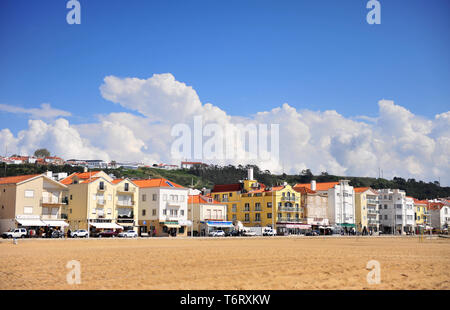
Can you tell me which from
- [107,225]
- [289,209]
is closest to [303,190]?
[289,209]

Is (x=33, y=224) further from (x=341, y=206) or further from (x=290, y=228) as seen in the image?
(x=341, y=206)

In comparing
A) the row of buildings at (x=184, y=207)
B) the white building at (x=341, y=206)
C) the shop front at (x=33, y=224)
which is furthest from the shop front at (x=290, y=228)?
the shop front at (x=33, y=224)

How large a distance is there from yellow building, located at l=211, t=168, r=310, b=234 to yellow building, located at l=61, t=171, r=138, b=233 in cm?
2709

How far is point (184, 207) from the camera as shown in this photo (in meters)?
89.3

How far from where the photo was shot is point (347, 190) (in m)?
113

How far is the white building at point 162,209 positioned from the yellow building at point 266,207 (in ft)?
57.3

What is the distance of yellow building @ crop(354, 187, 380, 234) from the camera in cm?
11581

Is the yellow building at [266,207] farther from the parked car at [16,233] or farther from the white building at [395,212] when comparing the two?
the parked car at [16,233]

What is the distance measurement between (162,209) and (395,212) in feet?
217

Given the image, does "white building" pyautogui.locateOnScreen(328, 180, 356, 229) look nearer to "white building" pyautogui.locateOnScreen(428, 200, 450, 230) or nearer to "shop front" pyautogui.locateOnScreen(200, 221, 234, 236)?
"shop front" pyautogui.locateOnScreen(200, 221, 234, 236)

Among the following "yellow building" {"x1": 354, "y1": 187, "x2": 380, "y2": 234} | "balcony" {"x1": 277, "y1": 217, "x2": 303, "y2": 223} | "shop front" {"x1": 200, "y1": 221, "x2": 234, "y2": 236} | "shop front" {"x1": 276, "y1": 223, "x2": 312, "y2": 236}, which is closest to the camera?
"shop front" {"x1": 200, "y1": 221, "x2": 234, "y2": 236}

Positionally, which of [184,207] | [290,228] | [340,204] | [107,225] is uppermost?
[340,204]

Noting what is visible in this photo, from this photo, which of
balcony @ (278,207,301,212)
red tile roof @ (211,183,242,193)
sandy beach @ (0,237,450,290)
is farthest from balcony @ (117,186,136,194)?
sandy beach @ (0,237,450,290)

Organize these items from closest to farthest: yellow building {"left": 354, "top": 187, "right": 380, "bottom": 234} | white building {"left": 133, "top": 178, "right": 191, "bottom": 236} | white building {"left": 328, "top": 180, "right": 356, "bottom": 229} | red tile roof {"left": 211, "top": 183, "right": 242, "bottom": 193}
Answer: white building {"left": 133, "top": 178, "right": 191, "bottom": 236} → red tile roof {"left": 211, "top": 183, "right": 242, "bottom": 193} → white building {"left": 328, "top": 180, "right": 356, "bottom": 229} → yellow building {"left": 354, "top": 187, "right": 380, "bottom": 234}
